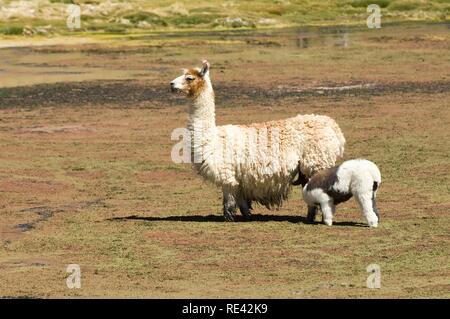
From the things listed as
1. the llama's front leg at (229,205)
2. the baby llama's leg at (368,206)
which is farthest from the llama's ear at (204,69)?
the baby llama's leg at (368,206)

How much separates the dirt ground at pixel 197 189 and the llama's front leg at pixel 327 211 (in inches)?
6.4

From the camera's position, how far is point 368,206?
15.3m

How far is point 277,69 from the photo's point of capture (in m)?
39.3

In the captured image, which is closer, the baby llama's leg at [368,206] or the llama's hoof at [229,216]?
the baby llama's leg at [368,206]

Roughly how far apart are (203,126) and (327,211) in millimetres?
1998

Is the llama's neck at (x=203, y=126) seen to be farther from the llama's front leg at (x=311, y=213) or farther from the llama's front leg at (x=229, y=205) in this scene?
the llama's front leg at (x=311, y=213)

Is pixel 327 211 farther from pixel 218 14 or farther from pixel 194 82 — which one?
pixel 218 14

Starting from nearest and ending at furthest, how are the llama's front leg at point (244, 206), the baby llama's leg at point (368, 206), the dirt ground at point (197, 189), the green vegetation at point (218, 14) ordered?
1. the dirt ground at point (197, 189)
2. the baby llama's leg at point (368, 206)
3. the llama's front leg at point (244, 206)
4. the green vegetation at point (218, 14)

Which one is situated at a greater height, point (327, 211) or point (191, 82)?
point (191, 82)

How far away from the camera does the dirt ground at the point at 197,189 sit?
13.1 meters

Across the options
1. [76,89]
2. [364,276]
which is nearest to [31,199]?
[364,276]

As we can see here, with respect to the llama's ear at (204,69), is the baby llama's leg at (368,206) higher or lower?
lower

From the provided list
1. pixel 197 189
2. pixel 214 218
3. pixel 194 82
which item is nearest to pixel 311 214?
pixel 214 218

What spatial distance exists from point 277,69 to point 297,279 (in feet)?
87.7
